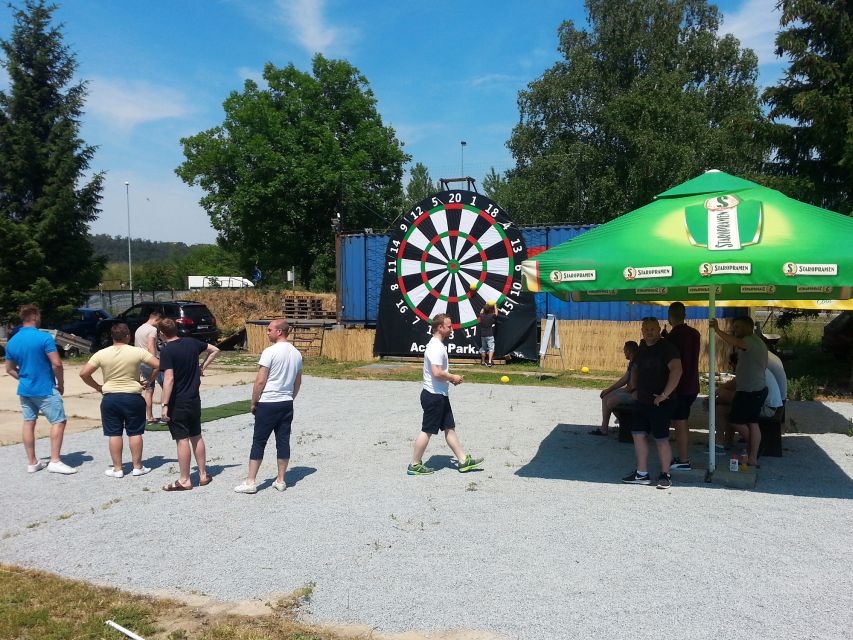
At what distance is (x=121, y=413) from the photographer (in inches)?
271

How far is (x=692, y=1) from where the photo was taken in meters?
35.5

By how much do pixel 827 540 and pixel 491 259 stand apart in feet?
39.5

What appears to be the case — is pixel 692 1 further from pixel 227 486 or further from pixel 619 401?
pixel 227 486

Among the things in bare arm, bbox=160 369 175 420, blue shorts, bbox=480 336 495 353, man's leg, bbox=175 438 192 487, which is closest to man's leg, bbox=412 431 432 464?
man's leg, bbox=175 438 192 487

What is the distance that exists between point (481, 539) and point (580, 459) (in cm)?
284

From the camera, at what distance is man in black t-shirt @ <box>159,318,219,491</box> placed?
641cm

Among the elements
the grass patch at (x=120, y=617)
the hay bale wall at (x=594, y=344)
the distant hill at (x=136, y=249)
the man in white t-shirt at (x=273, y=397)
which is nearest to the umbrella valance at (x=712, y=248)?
the man in white t-shirt at (x=273, y=397)

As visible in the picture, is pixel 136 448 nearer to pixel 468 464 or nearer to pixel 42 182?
pixel 468 464

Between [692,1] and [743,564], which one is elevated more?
[692,1]

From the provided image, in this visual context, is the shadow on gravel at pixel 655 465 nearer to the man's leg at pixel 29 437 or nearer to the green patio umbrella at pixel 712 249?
the green patio umbrella at pixel 712 249

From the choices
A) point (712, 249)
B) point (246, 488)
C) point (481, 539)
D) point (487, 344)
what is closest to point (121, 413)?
point (246, 488)

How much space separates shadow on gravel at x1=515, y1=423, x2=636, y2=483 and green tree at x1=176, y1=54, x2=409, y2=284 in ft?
96.2

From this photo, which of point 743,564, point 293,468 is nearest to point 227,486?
point 293,468

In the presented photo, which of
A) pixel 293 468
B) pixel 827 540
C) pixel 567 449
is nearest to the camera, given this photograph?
pixel 827 540
